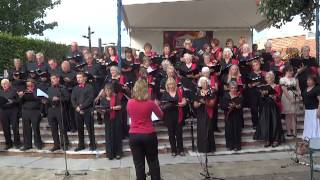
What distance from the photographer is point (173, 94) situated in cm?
1111

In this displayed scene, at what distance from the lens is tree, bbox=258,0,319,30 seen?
292 inches

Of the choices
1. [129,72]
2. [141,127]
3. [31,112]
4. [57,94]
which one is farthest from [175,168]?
[31,112]

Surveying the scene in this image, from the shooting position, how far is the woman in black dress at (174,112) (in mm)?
11082

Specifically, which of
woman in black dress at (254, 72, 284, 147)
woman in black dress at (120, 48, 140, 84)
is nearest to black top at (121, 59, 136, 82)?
woman in black dress at (120, 48, 140, 84)

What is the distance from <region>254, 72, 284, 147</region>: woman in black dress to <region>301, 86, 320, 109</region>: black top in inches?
23.3

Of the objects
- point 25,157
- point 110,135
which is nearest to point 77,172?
point 110,135

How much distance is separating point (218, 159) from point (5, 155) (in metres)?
5.39

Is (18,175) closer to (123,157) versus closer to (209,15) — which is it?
(123,157)

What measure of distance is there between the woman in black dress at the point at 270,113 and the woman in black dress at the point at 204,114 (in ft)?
4.17

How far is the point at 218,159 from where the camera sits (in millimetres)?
10992

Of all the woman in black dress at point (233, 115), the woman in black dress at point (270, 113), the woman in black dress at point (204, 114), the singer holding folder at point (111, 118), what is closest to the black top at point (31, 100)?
the singer holding folder at point (111, 118)

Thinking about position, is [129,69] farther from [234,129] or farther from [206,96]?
[234,129]

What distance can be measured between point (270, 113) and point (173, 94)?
2433 mm

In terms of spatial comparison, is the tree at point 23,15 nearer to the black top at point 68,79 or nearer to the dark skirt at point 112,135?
the black top at point 68,79
